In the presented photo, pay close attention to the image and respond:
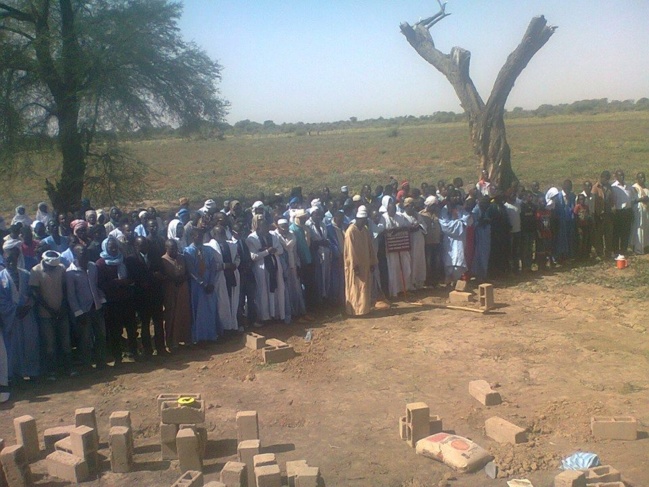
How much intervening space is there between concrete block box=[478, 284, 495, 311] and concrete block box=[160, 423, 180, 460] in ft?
19.9

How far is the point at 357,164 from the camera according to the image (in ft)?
143

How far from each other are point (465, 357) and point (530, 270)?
5.20 metres

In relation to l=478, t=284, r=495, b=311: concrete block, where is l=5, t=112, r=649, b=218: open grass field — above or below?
above

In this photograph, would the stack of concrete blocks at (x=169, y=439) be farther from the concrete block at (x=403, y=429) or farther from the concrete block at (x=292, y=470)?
the concrete block at (x=403, y=429)

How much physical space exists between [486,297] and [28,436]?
23.1ft

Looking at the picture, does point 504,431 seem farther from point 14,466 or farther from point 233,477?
point 14,466

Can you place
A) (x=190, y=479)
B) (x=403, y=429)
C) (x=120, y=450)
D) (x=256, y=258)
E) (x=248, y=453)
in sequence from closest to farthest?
1. (x=190, y=479)
2. (x=248, y=453)
3. (x=120, y=450)
4. (x=403, y=429)
5. (x=256, y=258)

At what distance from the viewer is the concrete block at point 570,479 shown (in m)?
5.54

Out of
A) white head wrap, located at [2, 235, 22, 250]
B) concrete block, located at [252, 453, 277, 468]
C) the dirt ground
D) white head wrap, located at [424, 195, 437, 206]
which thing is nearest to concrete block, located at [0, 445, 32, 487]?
the dirt ground

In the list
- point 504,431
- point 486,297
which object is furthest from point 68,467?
point 486,297

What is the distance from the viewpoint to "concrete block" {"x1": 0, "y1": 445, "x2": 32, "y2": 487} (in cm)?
609

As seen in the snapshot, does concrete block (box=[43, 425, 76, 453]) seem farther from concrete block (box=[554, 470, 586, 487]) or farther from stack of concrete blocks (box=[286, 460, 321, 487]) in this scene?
concrete block (box=[554, 470, 586, 487])

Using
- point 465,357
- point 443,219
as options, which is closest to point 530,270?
point 443,219

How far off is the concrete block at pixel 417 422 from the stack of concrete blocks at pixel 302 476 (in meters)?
1.28
